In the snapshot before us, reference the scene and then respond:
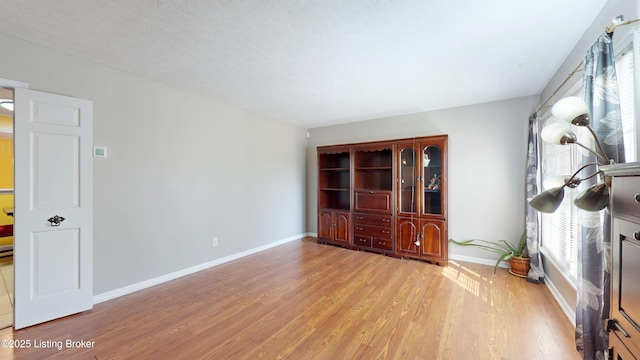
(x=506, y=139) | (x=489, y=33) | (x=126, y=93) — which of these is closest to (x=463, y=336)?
(x=489, y=33)

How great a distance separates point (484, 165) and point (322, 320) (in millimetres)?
3217

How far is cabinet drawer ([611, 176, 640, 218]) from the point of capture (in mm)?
769

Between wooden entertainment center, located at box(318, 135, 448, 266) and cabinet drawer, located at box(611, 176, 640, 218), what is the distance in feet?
9.17

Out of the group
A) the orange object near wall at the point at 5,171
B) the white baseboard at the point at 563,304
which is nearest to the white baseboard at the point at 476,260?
the white baseboard at the point at 563,304

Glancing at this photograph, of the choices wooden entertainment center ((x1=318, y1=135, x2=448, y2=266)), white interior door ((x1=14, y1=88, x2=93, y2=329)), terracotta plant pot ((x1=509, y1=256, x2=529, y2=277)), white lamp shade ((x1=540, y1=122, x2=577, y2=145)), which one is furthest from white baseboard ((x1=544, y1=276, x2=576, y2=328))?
white interior door ((x1=14, y1=88, x2=93, y2=329))

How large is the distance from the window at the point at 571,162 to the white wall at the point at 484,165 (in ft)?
1.34

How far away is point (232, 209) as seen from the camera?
385 centimetres

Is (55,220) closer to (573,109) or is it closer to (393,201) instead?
(573,109)

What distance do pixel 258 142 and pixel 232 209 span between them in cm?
128

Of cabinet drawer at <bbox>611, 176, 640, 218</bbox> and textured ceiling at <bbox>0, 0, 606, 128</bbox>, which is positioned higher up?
textured ceiling at <bbox>0, 0, 606, 128</bbox>

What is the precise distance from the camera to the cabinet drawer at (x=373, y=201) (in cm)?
407

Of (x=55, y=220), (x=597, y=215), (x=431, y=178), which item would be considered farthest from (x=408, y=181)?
(x=55, y=220)

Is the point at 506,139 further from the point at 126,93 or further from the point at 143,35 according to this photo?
the point at 126,93

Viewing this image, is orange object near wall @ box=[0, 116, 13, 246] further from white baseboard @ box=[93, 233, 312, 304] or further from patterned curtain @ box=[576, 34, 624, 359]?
patterned curtain @ box=[576, 34, 624, 359]
